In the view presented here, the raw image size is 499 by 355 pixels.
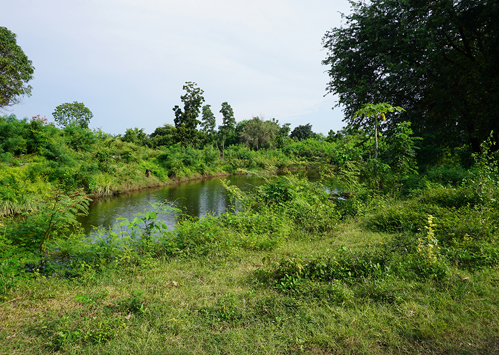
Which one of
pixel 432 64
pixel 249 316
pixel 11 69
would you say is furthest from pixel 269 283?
pixel 11 69

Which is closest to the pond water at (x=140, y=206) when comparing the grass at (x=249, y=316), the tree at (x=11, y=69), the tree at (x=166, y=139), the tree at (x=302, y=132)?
the grass at (x=249, y=316)

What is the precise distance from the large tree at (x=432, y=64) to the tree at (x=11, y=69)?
23407 mm

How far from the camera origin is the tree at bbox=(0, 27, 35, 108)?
65.3 ft

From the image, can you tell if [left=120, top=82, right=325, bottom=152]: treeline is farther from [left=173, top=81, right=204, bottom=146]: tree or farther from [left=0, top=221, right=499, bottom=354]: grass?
[left=0, top=221, right=499, bottom=354]: grass

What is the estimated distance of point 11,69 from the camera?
66.9ft

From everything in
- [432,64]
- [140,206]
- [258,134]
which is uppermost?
[258,134]

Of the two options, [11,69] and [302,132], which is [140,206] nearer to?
[11,69]

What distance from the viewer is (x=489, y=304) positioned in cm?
269

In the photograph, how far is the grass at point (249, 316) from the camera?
2363 millimetres

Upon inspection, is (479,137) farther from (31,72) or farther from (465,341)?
(31,72)

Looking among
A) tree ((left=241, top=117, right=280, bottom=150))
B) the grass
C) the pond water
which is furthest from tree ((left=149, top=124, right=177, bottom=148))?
the grass

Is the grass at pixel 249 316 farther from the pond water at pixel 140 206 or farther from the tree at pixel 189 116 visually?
the tree at pixel 189 116

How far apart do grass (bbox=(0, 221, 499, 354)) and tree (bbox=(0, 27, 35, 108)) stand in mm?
24114

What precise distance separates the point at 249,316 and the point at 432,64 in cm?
1214
